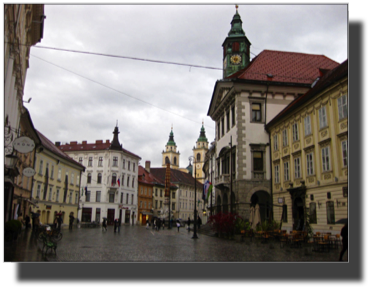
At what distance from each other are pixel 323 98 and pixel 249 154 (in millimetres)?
10177

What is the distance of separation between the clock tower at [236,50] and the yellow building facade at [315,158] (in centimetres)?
1255

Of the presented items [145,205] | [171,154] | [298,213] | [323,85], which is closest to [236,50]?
[323,85]

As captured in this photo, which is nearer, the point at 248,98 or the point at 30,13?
the point at 30,13

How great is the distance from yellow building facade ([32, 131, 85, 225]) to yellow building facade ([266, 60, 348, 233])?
16796 millimetres

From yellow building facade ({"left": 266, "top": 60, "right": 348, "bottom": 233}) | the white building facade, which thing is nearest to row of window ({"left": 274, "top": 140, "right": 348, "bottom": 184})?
yellow building facade ({"left": 266, "top": 60, "right": 348, "bottom": 233})

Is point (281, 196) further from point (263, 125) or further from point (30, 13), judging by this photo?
point (30, 13)

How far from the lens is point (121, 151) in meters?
63.9

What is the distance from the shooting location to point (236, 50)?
39562 millimetres

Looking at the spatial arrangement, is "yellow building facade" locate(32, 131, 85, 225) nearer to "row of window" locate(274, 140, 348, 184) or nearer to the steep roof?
"row of window" locate(274, 140, 348, 184)

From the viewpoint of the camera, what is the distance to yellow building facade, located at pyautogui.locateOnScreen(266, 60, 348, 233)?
19.0 m
